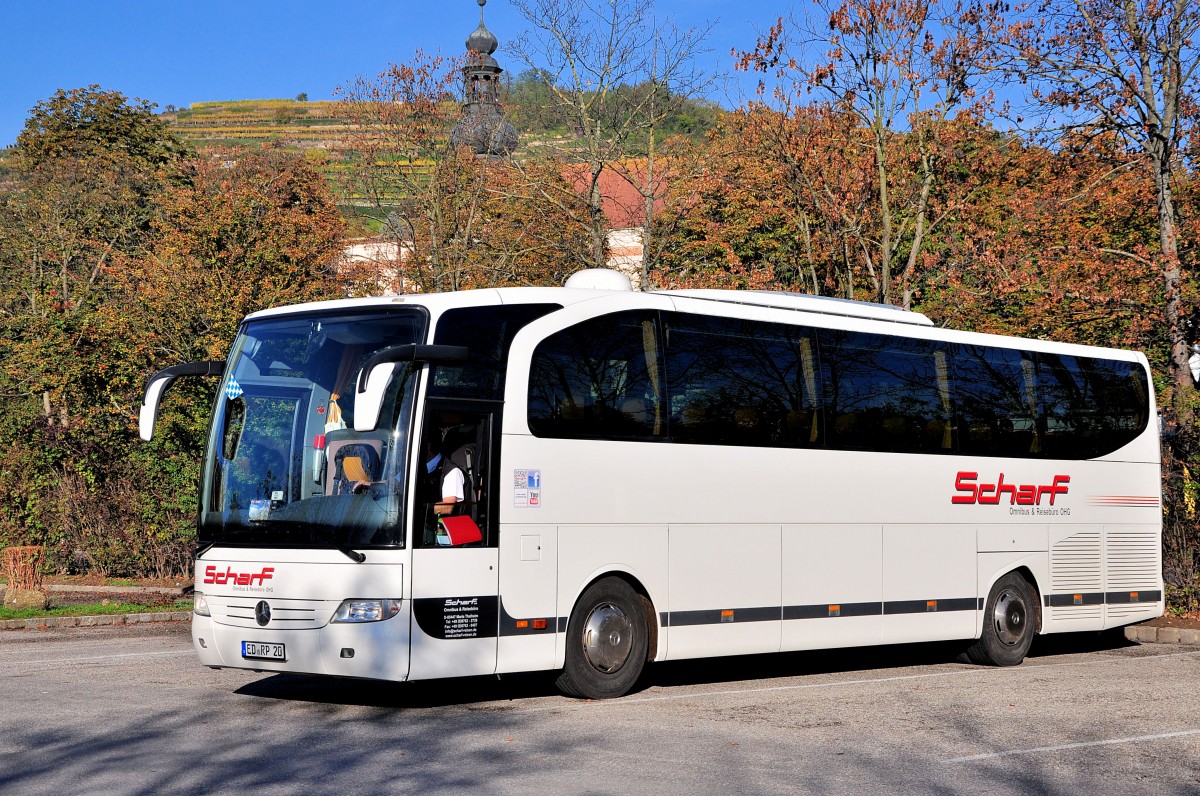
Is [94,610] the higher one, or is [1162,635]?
[94,610]

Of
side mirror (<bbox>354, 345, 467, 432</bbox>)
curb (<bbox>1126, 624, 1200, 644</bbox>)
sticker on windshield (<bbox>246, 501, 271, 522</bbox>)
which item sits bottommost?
curb (<bbox>1126, 624, 1200, 644</bbox>)

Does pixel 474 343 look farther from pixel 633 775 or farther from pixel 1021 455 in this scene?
pixel 1021 455

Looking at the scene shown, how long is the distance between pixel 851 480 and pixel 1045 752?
5101 mm

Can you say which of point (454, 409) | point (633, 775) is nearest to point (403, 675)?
point (454, 409)

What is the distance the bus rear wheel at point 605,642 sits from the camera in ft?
38.8

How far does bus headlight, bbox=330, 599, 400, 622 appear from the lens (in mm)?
10609

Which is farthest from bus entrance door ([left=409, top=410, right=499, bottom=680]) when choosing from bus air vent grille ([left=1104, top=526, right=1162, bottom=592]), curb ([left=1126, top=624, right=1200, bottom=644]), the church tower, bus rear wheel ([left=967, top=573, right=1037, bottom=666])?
the church tower

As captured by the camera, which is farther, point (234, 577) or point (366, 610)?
point (234, 577)

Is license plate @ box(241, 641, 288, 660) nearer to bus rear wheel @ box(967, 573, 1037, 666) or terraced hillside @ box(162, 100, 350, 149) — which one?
bus rear wheel @ box(967, 573, 1037, 666)

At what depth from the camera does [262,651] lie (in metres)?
11.1

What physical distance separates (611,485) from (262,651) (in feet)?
10.4

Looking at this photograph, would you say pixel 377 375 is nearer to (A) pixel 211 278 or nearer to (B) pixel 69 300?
(A) pixel 211 278

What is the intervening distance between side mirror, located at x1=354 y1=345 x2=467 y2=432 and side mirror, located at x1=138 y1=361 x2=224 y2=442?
2072 millimetres

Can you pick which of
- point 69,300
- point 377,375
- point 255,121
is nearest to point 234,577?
point 377,375
